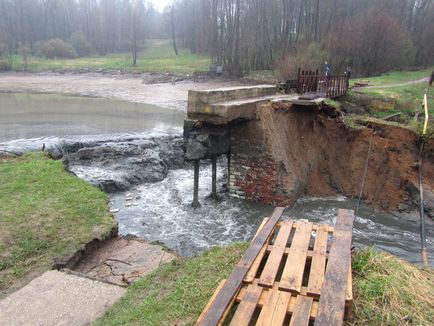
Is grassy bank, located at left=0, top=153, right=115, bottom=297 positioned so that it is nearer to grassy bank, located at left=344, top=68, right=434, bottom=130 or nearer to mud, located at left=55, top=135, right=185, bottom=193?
mud, located at left=55, top=135, right=185, bottom=193

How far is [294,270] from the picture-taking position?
425 centimetres

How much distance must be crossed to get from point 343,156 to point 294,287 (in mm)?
10465

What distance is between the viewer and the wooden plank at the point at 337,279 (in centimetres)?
341

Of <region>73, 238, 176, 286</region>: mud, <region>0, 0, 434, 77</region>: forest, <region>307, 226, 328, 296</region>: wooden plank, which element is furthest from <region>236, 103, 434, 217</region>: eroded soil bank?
<region>0, 0, 434, 77</region>: forest

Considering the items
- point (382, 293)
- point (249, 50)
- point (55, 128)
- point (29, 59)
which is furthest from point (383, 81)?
point (29, 59)

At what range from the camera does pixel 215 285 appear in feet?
15.1

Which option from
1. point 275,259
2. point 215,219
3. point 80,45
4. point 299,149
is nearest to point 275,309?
point 275,259

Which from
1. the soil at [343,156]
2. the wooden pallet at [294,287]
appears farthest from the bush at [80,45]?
the wooden pallet at [294,287]

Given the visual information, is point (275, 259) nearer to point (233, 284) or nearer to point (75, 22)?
point (233, 284)

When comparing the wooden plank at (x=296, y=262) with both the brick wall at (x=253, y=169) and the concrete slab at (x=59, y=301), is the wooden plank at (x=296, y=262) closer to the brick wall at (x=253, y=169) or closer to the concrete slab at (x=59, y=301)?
the concrete slab at (x=59, y=301)

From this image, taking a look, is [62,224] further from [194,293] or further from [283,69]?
[283,69]

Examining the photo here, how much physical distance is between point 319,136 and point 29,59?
2054 inches

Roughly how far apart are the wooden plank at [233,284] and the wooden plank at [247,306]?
0.11m

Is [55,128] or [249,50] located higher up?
[249,50]
